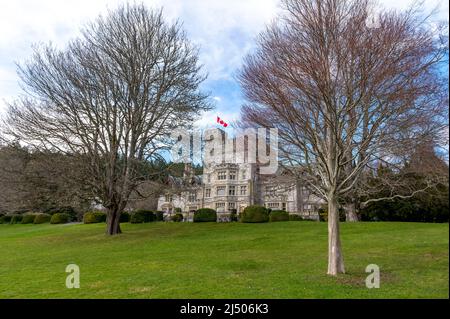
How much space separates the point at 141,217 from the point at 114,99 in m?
16.4

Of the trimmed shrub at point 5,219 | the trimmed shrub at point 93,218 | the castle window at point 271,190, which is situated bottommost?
the trimmed shrub at point 5,219

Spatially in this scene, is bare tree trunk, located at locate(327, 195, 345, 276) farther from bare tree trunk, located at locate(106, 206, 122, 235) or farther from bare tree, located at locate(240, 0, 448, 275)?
bare tree trunk, located at locate(106, 206, 122, 235)

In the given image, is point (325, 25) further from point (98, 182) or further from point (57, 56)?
point (57, 56)

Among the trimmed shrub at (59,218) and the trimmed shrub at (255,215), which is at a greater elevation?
the trimmed shrub at (255,215)

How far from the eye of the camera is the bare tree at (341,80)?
7.07m

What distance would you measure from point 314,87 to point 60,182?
579 inches

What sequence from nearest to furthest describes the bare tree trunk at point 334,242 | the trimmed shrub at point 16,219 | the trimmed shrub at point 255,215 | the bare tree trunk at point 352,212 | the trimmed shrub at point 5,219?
1. the bare tree trunk at point 334,242
2. the bare tree trunk at point 352,212
3. the trimmed shrub at point 255,215
4. the trimmed shrub at point 16,219
5. the trimmed shrub at point 5,219

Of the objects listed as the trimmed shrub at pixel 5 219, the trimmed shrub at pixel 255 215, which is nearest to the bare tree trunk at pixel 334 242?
the trimmed shrub at pixel 255 215

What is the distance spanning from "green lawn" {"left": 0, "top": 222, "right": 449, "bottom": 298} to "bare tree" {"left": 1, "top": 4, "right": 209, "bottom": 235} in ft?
15.2

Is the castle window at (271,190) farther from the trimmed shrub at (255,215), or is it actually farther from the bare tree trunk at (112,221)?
the bare tree trunk at (112,221)

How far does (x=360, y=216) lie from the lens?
27234 millimetres

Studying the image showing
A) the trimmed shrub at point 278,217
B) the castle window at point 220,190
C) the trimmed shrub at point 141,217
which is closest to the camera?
the trimmed shrub at point 278,217

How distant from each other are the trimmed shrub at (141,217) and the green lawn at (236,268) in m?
15.5
